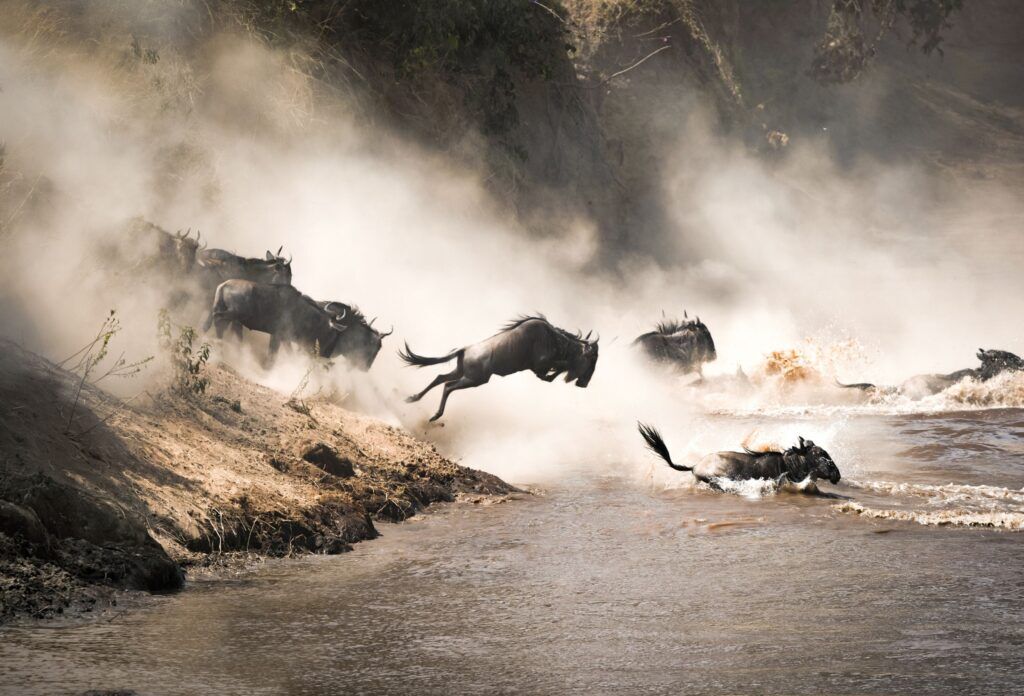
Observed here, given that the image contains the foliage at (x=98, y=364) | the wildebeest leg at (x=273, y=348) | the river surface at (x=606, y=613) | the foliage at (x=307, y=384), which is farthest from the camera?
the wildebeest leg at (x=273, y=348)

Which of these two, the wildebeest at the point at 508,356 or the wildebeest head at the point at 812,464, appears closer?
the wildebeest head at the point at 812,464

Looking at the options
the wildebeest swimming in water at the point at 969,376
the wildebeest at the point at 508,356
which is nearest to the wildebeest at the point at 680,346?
the wildebeest swimming in water at the point at 969,376

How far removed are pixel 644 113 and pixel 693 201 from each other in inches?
99.6

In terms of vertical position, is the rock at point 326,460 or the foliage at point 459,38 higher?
the foliage at point 459,38

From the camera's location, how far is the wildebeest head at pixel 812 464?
35.3ft

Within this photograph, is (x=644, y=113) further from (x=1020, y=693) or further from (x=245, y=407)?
(x=1020, y=693)

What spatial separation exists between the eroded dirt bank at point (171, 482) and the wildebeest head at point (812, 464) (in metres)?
2.55

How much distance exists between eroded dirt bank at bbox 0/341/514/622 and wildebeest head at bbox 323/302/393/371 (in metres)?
2.44

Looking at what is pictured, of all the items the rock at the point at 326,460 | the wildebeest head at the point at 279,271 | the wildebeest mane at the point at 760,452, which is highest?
the wildebeest head at the point at 279,271

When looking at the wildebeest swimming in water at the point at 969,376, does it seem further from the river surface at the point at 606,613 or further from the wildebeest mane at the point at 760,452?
the river surface at the point at 606,613

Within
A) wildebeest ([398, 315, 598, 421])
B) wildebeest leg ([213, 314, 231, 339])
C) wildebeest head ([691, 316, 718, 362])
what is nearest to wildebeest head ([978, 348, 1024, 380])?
wildebeest head ([691, 316, 718, 362])

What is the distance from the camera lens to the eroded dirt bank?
20.7ft

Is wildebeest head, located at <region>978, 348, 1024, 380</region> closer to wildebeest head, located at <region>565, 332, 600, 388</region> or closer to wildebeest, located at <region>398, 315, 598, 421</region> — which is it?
wildebeest head, located at <region>565, 332, 600, 388</region>

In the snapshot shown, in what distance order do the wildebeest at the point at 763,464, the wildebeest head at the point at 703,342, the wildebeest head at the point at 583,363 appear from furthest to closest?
the wildebeest head at the point at 703,342, the wildebeest head at the point at 583,363, the wildebeest at the point at 763,464
